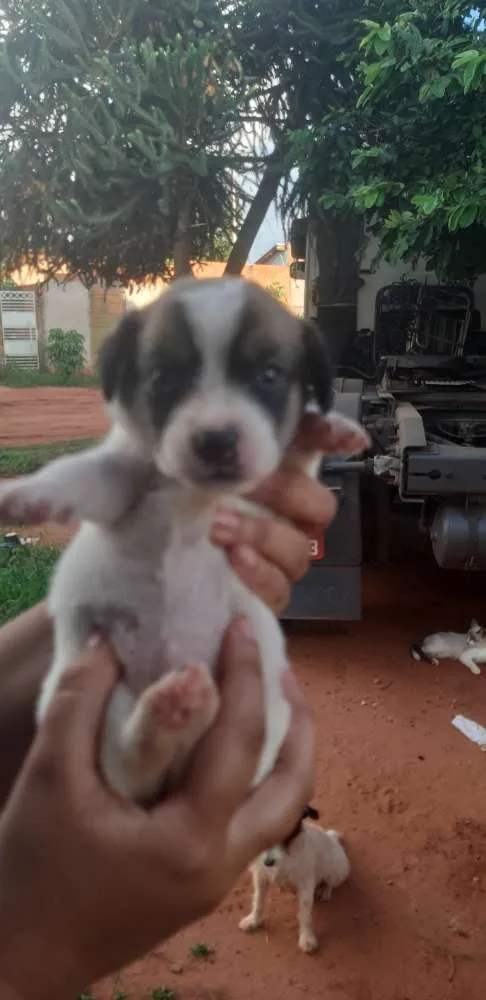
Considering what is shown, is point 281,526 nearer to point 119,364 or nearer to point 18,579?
point 119,364

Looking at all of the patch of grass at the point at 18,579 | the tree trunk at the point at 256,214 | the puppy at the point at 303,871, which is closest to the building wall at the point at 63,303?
the tree trunk at the point at 256,214

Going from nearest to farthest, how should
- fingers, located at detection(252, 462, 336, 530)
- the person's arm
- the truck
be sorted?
fingers, located at detection(252, 462, 336, 530) → the person's arm → the truck

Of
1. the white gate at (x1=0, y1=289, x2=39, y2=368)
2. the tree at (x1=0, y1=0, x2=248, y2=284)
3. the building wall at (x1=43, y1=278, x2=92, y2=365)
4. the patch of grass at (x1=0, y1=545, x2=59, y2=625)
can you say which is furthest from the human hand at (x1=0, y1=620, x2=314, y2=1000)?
the white gate at (x1=0, y1=289, x2=39, y2=368)

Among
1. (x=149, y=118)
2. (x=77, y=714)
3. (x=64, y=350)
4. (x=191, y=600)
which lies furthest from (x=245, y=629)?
(x=149, y=118)

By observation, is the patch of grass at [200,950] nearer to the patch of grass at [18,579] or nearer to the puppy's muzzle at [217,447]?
the patch of grass at [18,579]

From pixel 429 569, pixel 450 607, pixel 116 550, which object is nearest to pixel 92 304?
pixel 116 550

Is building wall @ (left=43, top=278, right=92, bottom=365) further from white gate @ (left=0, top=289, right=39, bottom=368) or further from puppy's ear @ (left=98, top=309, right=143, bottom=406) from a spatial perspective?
puppy's ear @ (left=98, top=309, right=143, bottom=406)
